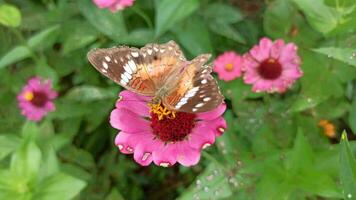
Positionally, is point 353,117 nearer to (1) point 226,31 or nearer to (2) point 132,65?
(1) point 226,31

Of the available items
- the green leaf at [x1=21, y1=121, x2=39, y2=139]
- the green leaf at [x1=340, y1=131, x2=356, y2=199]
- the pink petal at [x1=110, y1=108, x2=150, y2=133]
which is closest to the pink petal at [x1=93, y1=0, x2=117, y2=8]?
the green leaf at [x1=21, y1=121, x2=39, y2=139]

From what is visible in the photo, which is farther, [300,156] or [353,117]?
[353,117]

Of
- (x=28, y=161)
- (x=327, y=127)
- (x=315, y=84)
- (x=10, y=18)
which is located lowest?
(x=327, y=127)

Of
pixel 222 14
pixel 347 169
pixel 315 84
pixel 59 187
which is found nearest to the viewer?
pixel 347 169

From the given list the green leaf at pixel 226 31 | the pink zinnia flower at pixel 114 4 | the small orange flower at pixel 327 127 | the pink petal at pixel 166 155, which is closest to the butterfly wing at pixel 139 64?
the pink petal at pixel 166 155

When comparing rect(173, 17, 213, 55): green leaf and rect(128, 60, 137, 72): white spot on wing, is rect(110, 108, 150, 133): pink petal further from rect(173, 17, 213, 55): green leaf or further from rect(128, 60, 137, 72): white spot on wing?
rect(173, 17, 213, 55): green leaf

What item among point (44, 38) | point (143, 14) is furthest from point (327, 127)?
point (44, 38)
